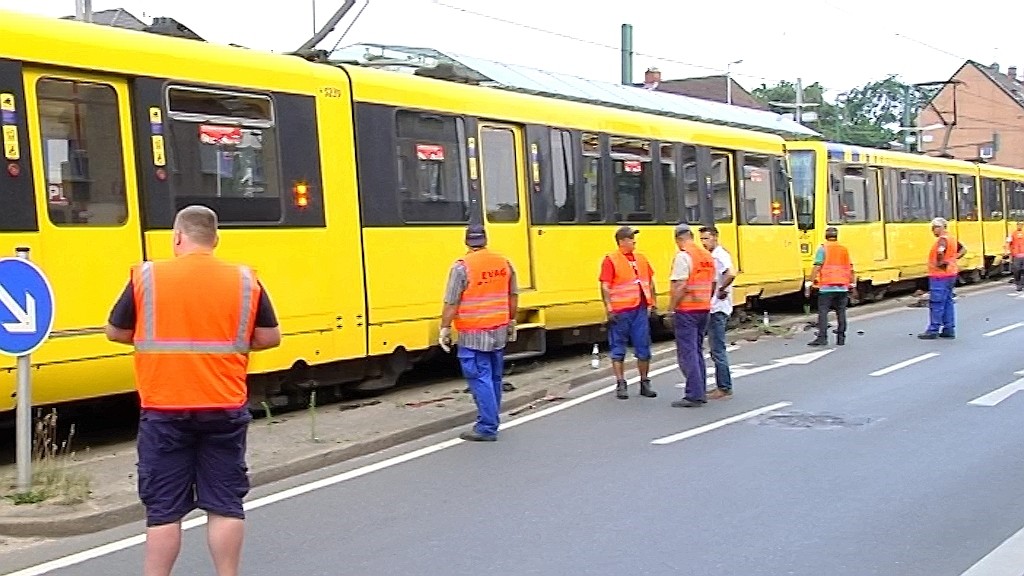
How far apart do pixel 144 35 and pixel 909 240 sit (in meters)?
22.1

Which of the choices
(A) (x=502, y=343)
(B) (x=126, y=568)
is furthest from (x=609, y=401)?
(B) (x=126, y=568)

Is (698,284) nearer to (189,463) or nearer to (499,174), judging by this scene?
(499,174)

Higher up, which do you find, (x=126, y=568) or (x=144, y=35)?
(x=144, y=35)

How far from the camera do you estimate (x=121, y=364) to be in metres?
9.02

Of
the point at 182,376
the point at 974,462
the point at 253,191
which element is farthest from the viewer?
the point at 253,191

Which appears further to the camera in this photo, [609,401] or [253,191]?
[609,401]

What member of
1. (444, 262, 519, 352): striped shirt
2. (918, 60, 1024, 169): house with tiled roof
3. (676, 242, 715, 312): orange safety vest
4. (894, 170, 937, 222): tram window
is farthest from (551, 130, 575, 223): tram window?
(918, 60, 1024, 169): house with tiled roof

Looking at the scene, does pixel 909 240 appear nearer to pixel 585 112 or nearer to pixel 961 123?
pixel 585 112

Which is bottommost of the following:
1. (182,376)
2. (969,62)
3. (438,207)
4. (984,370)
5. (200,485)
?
(984,370)

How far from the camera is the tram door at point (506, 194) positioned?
43.4 ft

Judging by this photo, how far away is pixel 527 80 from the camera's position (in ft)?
72.5

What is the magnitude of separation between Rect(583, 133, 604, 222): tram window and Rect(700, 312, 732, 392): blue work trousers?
304cm

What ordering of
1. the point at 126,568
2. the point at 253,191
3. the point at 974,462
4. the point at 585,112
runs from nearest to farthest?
the point at 126,568, the point at 974,462, the point at 253,191, the point at 585,112

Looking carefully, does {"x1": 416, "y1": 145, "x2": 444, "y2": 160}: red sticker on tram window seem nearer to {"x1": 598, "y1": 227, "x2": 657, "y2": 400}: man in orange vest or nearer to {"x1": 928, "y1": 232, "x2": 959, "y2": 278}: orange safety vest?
{"x1": 598, "y1": 227, "x2": 657, "y2": 400}: man in orange vest
